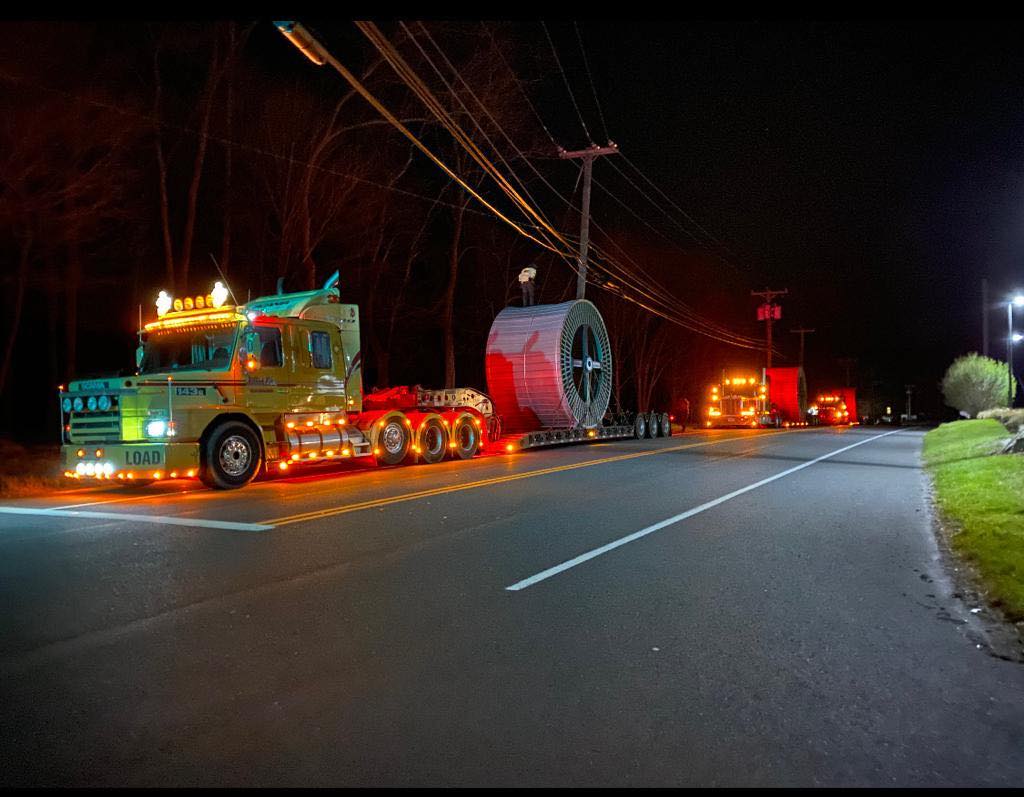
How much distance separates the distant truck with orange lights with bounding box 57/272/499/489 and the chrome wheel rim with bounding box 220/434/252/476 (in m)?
0.03

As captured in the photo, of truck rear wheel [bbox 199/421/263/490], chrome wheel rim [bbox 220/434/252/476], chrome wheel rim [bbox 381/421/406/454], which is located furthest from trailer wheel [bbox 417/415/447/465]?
chrome wheel rim [bbox 220/434/252/476]

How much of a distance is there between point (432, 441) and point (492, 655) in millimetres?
14392

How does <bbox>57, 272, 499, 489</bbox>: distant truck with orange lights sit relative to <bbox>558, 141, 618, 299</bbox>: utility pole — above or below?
below

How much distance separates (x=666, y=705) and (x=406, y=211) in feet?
96.0

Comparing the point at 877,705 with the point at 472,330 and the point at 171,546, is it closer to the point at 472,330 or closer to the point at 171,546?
the point at 171,546

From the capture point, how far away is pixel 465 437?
66.7 feet

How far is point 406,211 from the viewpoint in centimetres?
3148

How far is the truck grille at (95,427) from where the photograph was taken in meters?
12.8

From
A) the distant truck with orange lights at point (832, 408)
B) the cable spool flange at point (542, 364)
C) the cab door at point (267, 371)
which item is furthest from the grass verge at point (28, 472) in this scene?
the distant truck with orange lights at point (832, 408)

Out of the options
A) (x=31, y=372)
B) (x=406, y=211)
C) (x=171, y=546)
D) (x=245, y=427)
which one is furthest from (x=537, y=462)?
(x=31, y=372)

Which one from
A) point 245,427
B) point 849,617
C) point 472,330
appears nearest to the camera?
point 849,617

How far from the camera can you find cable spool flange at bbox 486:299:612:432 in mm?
22234

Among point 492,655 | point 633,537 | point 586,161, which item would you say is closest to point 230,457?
point 633,537

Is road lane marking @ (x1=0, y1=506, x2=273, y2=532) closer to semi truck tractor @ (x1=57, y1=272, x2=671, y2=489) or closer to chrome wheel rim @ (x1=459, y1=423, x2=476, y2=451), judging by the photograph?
semi truck tractor @ (x1=57, y1=272, x2=671, y2=489)
